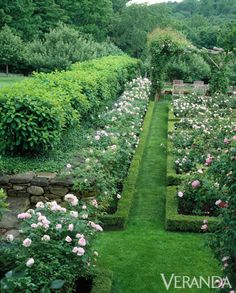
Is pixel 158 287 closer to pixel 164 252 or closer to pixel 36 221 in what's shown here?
pixel 164 252

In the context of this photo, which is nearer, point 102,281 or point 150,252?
point 102,281

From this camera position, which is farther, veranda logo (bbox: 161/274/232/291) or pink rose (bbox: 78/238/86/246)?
veranda logo (bbox: 161/274/232/291)

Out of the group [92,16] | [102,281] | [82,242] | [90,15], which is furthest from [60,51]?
[82,242]

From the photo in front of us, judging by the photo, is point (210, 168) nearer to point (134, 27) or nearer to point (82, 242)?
point (82, 242)

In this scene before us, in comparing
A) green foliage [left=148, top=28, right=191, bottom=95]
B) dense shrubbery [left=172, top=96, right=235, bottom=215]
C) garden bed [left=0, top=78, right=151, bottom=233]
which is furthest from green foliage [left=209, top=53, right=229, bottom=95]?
garden bed [left=0, top=78, right=151, bottom=233]

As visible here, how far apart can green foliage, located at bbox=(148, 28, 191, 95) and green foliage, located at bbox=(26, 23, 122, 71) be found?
2.99 m

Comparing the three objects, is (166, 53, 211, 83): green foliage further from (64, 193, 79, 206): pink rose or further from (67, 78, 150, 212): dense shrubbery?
(64, 193, 79, 206): pink rose

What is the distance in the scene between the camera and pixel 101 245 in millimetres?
6215

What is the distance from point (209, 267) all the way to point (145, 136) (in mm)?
7767

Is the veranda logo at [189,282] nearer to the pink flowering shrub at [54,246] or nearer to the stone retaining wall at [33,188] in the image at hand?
the pink flowering shrub at [54,246]

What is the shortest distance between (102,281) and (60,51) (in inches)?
791

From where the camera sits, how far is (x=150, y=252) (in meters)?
6.05

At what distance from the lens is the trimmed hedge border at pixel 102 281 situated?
471 centimetres

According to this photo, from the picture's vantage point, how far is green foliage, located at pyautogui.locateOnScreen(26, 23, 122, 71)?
75.4ft
